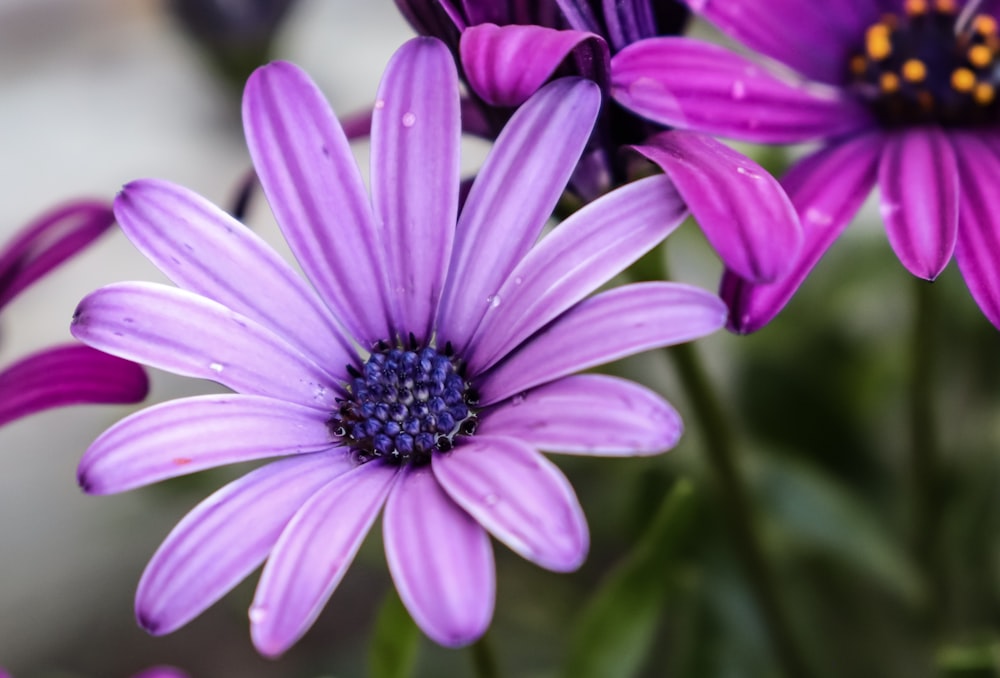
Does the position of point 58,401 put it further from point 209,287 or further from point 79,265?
point 79,265

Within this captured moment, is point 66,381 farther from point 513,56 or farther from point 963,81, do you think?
point 963,81

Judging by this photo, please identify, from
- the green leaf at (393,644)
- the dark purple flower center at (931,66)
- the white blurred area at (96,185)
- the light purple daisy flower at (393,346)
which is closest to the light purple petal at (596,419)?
the light purple daisy flower at (393,346)

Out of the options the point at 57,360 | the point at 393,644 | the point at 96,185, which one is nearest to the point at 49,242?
the point at 57,360

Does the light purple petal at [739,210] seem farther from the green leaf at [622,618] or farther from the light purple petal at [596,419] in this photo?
the green leaf at [622,618]

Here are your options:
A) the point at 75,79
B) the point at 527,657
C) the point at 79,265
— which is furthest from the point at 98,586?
the point at 75,79

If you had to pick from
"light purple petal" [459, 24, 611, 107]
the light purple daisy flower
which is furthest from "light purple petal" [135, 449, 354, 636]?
"light purple petal" [459, 24, 611, 107]

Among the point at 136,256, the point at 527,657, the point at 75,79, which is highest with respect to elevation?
the point at 75,79
